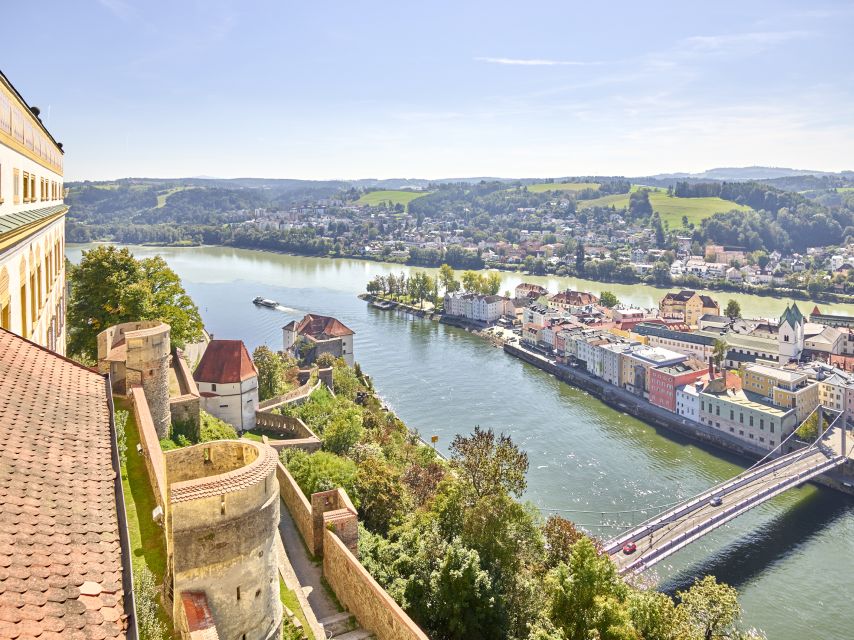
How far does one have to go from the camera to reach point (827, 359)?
93.1 ft

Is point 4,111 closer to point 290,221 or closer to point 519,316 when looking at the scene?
point 519,316

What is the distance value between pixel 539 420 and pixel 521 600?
14.4 m

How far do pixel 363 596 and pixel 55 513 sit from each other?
479cm

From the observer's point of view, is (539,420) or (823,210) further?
(823,210)

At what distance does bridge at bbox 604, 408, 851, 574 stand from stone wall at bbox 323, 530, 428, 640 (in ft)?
24.2

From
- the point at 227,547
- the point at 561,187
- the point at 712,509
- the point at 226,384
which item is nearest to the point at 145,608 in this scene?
the point at 227,547

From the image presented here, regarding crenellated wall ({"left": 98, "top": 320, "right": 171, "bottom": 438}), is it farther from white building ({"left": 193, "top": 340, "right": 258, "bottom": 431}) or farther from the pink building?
the pink building

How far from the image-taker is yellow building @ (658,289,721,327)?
3882 cm

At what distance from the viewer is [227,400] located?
1270 cm

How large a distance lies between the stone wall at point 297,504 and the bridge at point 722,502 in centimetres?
687

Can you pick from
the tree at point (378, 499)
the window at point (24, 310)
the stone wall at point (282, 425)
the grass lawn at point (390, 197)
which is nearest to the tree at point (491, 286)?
the stone wall at point (282, 425)

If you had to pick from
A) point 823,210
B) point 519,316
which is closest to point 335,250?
point 519,316

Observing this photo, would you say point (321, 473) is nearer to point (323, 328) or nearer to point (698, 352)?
point (323, 328)

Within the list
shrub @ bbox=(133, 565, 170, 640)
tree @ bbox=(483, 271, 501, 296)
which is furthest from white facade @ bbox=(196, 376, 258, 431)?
tree @ bbox=(483, 271, 501, 296)
